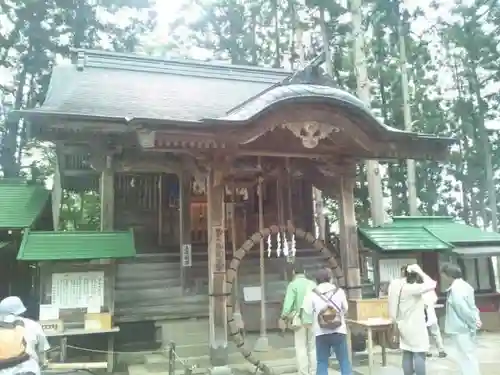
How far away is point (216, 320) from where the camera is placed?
764cm

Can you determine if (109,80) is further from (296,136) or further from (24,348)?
(24,348)

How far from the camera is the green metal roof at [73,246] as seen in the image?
7.49 metres

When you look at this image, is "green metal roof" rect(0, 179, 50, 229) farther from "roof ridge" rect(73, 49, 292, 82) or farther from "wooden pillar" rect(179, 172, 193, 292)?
"roof ridge" rect(73, 49, 292, 82)

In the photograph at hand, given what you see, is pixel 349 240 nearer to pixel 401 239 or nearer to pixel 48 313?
pixel 401 239

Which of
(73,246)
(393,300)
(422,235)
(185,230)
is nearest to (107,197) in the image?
(73,246)

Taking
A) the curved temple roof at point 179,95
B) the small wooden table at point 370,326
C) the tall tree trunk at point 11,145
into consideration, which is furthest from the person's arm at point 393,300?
the tall tree trunk at point 11,145

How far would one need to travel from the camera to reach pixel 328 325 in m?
5.66

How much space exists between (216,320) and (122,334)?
281 centimetres

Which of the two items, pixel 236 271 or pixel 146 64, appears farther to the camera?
pixel 146 64

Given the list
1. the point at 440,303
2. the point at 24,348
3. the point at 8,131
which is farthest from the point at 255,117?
the point at 8,131

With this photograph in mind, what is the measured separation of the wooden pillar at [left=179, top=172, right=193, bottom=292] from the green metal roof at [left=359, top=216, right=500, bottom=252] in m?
4.07

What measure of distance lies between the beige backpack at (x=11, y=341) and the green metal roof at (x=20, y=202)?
5.94 metres

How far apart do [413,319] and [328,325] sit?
42.0 inches

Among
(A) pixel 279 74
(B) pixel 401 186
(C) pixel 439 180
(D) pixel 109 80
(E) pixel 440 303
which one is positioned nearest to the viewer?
(E) pixel 440 303
